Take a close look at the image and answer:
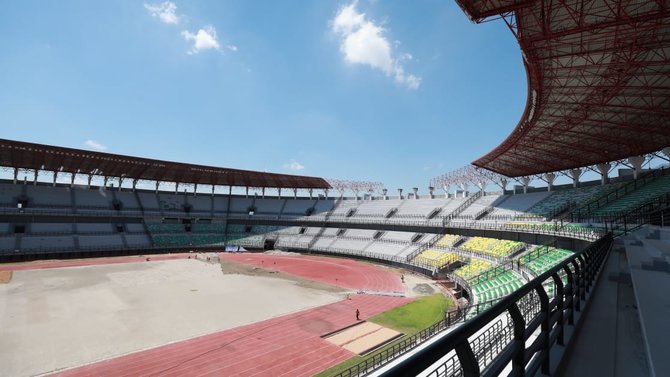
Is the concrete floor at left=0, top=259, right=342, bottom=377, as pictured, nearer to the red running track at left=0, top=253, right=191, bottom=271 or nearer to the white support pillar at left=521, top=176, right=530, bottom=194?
the red running track at left=0, top=253, right=191, bottom=271

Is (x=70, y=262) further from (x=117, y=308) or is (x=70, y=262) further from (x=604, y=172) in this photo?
(x=604, y=172)

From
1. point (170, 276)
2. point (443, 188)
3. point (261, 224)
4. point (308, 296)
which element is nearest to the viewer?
point (308, 296)

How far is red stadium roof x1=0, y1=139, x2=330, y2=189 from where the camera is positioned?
46.5 metres

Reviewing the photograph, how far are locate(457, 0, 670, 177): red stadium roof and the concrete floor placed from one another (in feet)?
76.9

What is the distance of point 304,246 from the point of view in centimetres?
6194

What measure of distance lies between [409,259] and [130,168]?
4787cm

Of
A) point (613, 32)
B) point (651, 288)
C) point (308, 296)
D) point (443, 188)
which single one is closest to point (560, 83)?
point (613, 32)

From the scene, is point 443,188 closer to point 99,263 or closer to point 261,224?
point 261,224

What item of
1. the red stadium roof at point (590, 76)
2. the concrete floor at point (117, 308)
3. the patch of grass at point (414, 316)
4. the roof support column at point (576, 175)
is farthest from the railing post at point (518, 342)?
the roof support column at point (576, 175)

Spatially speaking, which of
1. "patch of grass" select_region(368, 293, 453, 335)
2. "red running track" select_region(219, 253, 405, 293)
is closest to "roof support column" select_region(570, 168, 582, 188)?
"red running track" select_region(219, 253, 405, 293)

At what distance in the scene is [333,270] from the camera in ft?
147

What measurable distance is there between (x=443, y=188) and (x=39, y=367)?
57.2 meters

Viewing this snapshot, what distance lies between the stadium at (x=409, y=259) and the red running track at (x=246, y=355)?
126mm

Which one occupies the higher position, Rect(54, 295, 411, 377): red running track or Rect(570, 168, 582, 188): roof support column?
Rect(570, 168, 582, 188): roof support column
